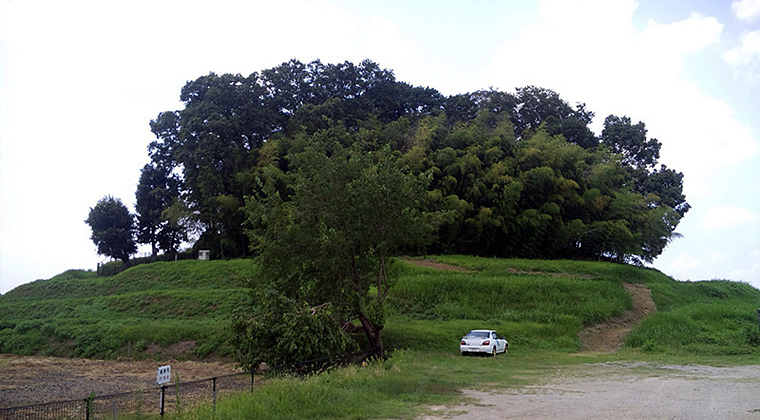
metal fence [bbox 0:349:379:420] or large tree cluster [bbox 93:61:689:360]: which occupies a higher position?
large tree cluster [bbox 93:61:689:360]

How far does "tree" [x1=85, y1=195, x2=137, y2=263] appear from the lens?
2442 inches

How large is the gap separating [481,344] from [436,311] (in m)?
8.11

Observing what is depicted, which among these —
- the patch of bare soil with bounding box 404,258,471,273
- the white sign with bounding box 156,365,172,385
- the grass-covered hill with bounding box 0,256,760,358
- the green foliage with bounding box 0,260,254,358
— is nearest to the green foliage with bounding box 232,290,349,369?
the green foliage with bounding box 0,260,254,358

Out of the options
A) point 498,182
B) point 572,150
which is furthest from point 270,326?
point 572,150

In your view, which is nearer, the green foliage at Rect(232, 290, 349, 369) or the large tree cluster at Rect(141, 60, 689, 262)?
A: the green foliage at Rect(232, 290, 349, 369)

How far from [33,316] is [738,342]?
42.0 metres

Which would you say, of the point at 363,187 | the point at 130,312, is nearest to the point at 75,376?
the point at 363,187

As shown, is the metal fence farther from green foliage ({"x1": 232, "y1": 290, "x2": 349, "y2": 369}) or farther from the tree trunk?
the tree trunk

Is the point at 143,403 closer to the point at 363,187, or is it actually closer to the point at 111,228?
the point at 363,187

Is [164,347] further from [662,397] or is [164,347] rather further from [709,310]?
[709,310]

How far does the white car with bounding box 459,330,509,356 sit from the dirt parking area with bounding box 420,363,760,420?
5.91 meters

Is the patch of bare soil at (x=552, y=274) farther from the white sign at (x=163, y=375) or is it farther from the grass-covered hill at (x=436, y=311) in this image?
the white sign at (x=163, y=375)

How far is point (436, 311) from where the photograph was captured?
32000 millimetres

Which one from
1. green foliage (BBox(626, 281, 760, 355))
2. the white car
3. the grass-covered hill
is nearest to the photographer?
the white car
